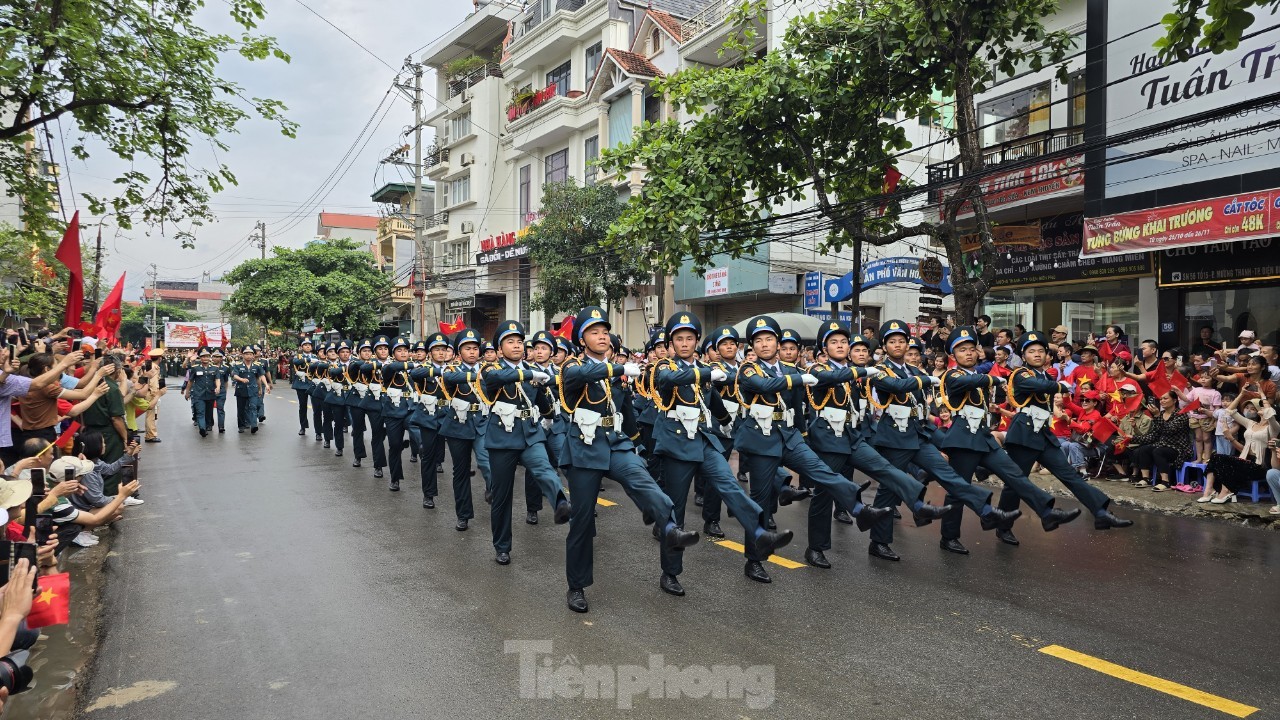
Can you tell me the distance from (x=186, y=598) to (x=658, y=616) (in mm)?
3266

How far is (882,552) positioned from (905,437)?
3.45 feet

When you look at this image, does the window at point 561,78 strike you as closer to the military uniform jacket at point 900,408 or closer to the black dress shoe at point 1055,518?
the military uniform jacket at point 900,408

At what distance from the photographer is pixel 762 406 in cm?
682

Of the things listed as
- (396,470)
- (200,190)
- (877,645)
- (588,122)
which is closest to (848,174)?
(396,470)

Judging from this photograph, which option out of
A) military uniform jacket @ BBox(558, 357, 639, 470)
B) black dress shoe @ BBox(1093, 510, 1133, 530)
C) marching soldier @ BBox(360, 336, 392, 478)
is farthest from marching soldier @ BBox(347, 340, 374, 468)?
black dress shoe @ BBox(1093, 510, 1133, 530)

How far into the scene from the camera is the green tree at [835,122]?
11.7m

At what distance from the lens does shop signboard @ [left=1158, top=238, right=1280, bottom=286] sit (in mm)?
12688

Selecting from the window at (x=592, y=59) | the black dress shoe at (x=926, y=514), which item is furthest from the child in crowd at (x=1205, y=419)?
the window at (x=592, y=59)

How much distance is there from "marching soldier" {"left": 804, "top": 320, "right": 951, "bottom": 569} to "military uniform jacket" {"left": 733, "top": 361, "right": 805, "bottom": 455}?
29 cm

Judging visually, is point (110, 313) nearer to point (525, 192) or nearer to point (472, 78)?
point (525, 192)

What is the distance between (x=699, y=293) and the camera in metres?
25.6

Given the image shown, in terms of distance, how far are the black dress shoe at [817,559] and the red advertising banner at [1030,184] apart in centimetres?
1033

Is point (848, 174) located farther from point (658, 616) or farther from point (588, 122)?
point (588, 122)

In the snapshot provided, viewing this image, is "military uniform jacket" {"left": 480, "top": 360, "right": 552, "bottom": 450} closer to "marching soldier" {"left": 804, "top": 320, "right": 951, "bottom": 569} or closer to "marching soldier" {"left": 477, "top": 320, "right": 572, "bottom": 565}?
"marching soldier" {"left": 477, "top": 320, "right": 572, "bottom": 565}
